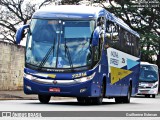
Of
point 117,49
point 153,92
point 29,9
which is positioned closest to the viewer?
point 117,49

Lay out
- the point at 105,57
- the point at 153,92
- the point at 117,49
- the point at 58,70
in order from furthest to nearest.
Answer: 1. the point at 153,92
2. the point at 117,49
3. the point at 105,57
4. the point at 58,70

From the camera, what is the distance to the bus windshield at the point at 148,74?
149 feet

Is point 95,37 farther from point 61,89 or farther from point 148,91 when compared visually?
point 148,91

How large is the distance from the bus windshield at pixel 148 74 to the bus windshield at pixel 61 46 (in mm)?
24851

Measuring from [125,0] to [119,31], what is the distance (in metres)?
34.3

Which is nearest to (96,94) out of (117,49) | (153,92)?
(117,49)

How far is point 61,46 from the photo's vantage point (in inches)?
815

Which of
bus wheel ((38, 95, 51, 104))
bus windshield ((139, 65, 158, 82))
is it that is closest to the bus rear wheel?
bus wheel ((38, 95, 51, 104))

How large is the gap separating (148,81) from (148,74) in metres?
0.61

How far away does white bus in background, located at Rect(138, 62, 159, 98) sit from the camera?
147 ft

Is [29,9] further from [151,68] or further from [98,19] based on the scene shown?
[98,19]

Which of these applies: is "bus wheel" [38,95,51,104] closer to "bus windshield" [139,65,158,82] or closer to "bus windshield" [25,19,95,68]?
"bus windshield" [25,19,95,68]

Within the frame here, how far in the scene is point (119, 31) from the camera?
989 inches

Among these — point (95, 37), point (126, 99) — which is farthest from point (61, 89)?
point (126, 99)
